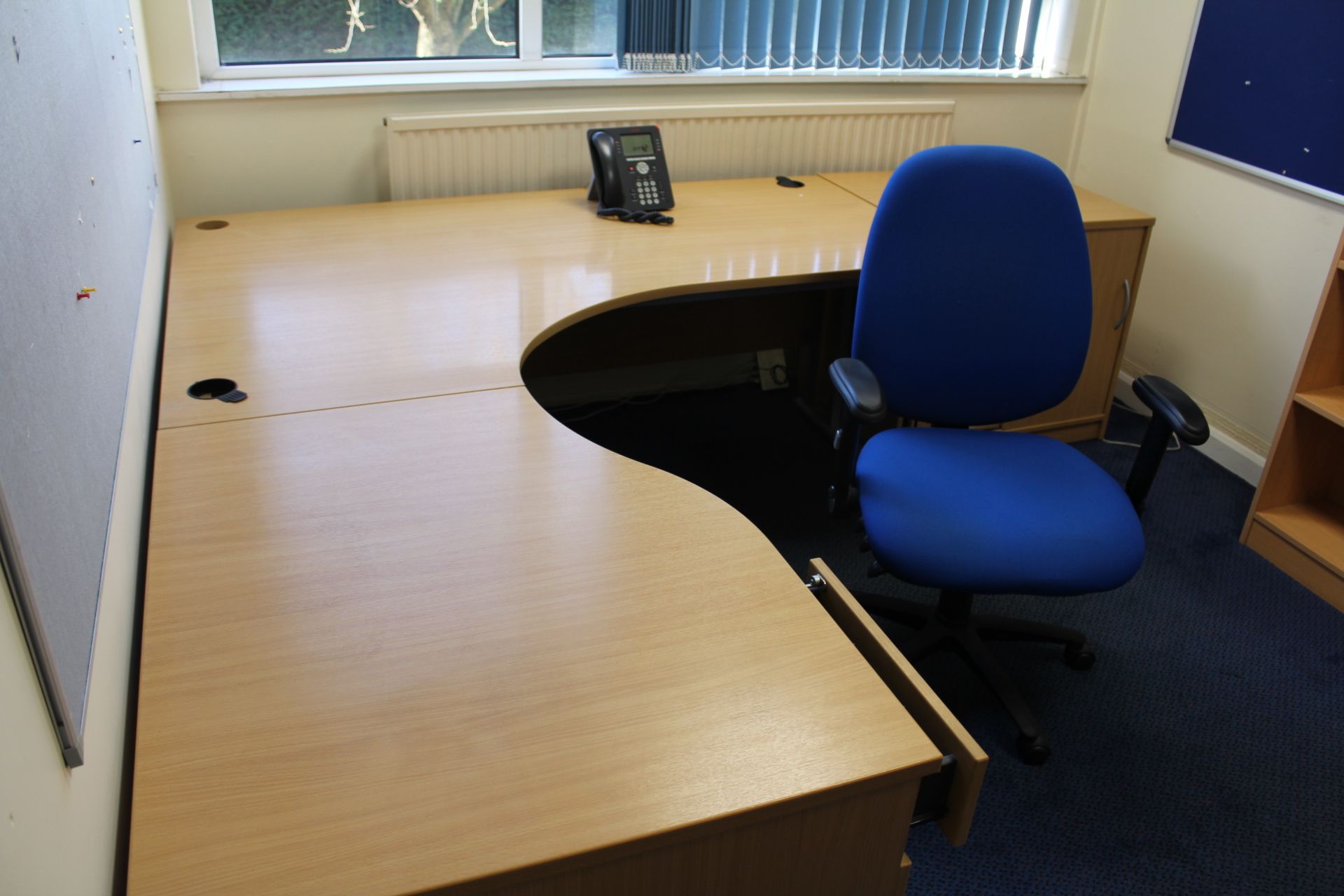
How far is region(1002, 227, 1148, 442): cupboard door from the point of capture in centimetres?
279

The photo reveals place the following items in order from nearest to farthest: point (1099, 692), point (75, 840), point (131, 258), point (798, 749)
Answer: point (75, 840)
point (798, 749)
point (131, 258)
point (1099, 692)

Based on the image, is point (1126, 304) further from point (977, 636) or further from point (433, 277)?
point (433, 277)

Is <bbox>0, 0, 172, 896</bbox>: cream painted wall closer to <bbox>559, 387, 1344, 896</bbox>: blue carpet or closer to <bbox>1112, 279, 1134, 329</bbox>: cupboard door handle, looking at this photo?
<bbox>559, 387, 1344, 896</bbox>: blue carpet

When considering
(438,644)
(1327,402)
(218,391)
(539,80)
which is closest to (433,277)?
(218,391)

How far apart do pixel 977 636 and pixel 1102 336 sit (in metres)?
1.22

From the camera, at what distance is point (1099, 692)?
2174mm

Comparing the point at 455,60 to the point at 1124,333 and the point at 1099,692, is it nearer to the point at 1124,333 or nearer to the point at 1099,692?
the point at 1124,333

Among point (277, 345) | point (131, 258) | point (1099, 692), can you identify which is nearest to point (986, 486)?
point (1099, 692)

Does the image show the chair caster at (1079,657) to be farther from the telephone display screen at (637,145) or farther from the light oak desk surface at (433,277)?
the telephone display screen at (637,145)

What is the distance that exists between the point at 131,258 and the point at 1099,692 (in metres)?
2.02

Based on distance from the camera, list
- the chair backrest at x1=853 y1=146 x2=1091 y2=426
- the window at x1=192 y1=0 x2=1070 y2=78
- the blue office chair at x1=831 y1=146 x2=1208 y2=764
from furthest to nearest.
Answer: the window at x1=192 y1=0 x2=1070 y2=78 → the chair backrest at x1=853 y1=146 x2=1091 y2=426 → the blue office chair at x1=831 y1=146 x2=1208 y2=764

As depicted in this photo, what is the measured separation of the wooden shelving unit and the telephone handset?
1.58m

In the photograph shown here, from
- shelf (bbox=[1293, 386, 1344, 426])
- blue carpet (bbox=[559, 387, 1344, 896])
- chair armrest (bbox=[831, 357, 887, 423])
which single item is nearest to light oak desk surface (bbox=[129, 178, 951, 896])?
chair armrest (bbox=[831, 357, 887, 423])

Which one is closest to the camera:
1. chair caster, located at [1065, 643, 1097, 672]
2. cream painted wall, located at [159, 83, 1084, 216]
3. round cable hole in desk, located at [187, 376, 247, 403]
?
round cable hole in desk, located at [187, 376, 247, 403]
